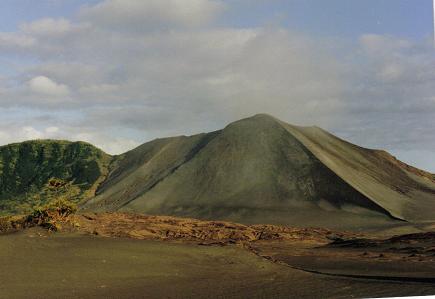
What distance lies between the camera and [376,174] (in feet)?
140

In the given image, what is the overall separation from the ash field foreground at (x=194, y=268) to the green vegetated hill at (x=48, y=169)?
95.3 ft

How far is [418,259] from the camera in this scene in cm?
1487

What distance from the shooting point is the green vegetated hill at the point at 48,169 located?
46.3 m

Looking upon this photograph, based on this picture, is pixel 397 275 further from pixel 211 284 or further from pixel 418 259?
pixel 211 284

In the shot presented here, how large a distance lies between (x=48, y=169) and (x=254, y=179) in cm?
2327

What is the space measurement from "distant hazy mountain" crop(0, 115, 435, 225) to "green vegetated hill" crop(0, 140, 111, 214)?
18.4 inches

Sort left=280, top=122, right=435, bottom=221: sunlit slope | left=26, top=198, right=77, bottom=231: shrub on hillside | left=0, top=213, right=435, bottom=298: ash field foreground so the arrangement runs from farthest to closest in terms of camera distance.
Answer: left=280, top=122, right=435, bottom=221: sunlit slope, left=26, top=198, right=77, bottom=231: shrub on hillside, left=0, top=213, right=435, bottom=298: ash field foreground

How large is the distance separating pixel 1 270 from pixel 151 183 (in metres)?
31.8

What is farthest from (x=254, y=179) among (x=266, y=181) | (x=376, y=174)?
(x=376, y=174)

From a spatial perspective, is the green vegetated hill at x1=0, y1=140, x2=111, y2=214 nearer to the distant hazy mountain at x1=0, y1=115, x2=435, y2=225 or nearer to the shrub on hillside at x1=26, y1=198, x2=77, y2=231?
the distant hazy mountain at x1=0, y1=115, x2=435, y2=225

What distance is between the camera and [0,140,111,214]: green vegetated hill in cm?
4628

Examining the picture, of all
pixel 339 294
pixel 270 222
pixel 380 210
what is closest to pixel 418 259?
pixel 339 294

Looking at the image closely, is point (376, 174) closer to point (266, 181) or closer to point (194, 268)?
point (266, 181)

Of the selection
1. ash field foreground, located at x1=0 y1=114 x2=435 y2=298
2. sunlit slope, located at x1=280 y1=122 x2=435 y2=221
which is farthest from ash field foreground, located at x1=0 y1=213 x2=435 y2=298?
sunlit slope, located at x1=280 y1=122 x2=435 y2=221
